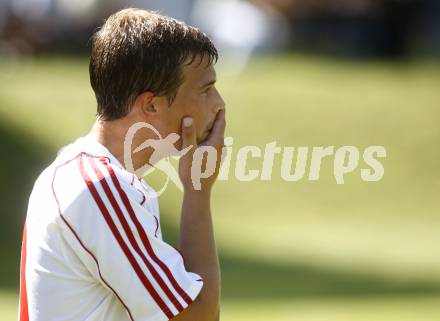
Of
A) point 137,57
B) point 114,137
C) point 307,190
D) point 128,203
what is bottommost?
point 128,203

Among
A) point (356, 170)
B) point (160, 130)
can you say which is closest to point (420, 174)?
point (356, 170)

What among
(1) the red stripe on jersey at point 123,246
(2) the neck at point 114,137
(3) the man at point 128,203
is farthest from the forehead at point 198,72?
(1) the red stripe on jersey at point 123,246

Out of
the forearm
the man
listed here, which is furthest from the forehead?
the forearm

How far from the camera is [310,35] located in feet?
99.1

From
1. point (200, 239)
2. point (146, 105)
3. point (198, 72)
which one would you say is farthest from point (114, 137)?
point (200, 239)

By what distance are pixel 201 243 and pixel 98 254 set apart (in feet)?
1.67

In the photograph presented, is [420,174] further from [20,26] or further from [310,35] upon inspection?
[20,26]

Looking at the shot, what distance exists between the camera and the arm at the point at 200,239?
14.6ft

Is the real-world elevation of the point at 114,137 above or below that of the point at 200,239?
above

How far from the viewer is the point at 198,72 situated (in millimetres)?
4594

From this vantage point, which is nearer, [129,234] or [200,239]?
[129,234]

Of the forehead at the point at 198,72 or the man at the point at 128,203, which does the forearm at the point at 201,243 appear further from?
the forehead at the point at 198,72

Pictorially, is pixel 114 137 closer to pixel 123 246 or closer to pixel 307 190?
pixel 123 246

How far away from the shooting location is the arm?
4461 mm
